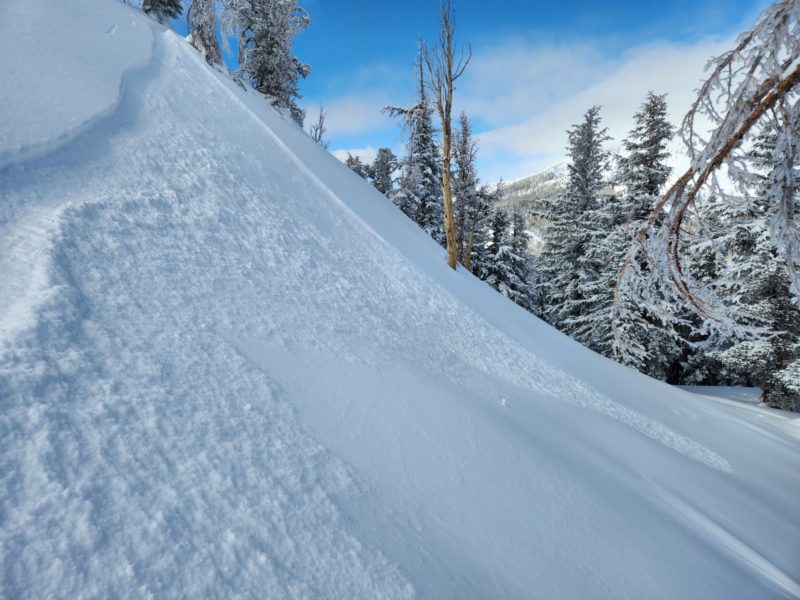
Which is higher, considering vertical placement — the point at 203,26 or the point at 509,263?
the point at 203,26

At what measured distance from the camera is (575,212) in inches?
770

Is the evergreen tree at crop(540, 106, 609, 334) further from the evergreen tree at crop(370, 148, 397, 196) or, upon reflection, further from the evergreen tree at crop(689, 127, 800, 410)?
the evergreen tree at crop(370, 148, 397, 196)

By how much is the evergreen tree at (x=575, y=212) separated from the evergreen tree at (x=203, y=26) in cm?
1625

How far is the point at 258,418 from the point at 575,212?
20553 mm

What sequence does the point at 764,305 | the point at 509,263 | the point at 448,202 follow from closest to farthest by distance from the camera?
1. the point at 448,202
2. the point at 764,305
3. the point at 509,263

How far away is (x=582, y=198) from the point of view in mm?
19328

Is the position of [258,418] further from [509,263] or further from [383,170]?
[383,170]

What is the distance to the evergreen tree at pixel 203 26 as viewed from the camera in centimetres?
871

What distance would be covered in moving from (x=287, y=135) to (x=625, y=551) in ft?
28.6

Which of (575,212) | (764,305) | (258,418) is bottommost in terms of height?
(258,418)

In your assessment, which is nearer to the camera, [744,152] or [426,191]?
[744,152]

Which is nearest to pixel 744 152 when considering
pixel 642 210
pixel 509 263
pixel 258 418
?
pixel 258 418

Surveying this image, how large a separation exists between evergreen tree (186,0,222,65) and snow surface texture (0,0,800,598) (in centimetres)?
308

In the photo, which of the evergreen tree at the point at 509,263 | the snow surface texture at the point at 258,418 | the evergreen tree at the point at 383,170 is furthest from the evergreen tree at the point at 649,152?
the evergreen tree at the point at 383,170
